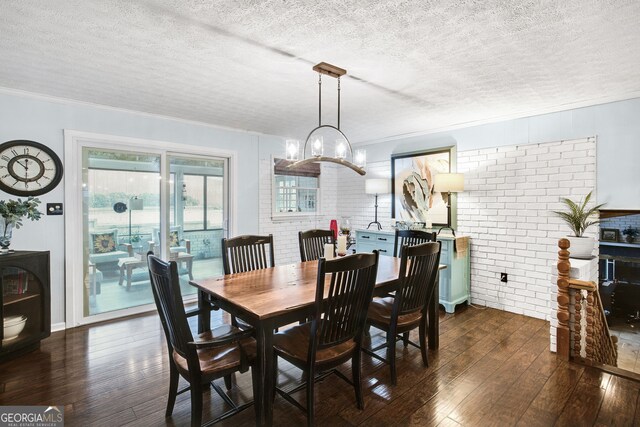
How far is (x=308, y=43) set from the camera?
85.7 inches

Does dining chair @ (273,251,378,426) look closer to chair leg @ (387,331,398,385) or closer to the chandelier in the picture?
chair leg @ (387,331,398,385)

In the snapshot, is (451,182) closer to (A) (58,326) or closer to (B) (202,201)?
(B) (202,201)

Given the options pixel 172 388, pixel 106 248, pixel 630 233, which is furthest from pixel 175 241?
pixel 630 233

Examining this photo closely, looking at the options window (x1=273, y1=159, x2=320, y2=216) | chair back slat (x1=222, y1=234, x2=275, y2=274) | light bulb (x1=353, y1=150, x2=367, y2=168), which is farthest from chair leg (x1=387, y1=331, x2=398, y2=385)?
window (x1=273, y1=159, x2=320, y2=216)

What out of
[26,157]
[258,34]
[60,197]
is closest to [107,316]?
[60,197]

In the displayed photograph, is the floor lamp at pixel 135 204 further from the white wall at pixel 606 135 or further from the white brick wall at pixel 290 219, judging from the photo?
the white wall at pixel 606 135

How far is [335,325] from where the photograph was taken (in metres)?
1.99

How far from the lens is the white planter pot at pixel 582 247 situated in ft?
10.6

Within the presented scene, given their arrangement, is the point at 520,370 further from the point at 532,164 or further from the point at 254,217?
the point at 254,217

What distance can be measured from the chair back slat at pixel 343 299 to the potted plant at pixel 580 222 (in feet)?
8.13

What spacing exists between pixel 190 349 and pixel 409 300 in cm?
156

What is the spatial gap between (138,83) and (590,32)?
3318 mm

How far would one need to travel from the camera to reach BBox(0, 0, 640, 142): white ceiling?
5.93ft

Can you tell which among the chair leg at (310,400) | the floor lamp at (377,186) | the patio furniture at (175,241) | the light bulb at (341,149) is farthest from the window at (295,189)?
the chair leg at (310,400)
